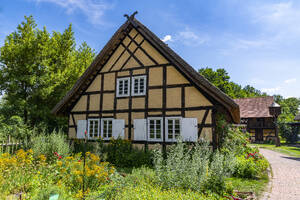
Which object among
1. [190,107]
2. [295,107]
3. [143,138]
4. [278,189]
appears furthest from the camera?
[295,107]

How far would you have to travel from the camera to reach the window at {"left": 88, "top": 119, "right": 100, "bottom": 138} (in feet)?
37.1

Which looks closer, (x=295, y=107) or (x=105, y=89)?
(x=105, y=89)

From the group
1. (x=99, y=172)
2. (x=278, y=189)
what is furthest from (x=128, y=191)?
(x=278, y=189)

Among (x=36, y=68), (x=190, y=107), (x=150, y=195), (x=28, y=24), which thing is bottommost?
(x=150, y=195)

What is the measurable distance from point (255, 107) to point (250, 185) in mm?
25396

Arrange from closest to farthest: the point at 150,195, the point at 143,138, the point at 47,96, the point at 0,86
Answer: the point at 150,195, the point at 143,138, the point at 0,86, the point at 47,96

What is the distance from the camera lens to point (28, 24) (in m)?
14.2

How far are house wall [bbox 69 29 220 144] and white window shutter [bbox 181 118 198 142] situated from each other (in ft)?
0.59

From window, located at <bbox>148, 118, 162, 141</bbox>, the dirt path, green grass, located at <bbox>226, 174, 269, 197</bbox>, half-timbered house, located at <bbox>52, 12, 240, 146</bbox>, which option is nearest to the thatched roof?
half-timbered house, located at <bbox>52, 12, 240, 146</bbox>

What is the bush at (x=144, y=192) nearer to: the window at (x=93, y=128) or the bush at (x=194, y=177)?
the bush at (x=194, y=177)

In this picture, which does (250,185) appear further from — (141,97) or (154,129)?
(141,97)

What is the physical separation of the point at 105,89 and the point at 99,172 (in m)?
6.80

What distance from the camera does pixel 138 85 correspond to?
10586 millimetres

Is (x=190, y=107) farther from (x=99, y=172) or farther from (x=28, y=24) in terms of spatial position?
(x=28, y=24)
